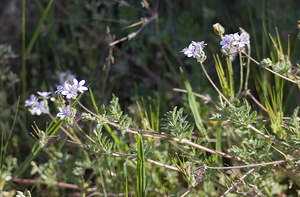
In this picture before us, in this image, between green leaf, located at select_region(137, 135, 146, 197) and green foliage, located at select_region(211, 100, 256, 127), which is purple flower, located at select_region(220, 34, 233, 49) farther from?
green leaf, located at select_region(137, 135, 146, 197)

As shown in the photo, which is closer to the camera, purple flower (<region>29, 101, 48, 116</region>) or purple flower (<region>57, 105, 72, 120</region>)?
purple flower (<region>57, 105, 72, 120</region>)

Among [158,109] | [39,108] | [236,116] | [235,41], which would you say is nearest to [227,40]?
[235,41]

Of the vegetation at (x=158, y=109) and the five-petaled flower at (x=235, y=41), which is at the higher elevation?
the five-petaled flower at (x=235, y=41)

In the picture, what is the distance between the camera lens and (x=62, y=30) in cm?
304

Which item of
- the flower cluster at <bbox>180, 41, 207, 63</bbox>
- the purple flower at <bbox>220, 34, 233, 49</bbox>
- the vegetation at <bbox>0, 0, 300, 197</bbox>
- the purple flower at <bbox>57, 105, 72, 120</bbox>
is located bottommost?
the vegetation at <bbox>0, 0, 300, 197</bbox>

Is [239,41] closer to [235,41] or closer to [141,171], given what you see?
[235,41]

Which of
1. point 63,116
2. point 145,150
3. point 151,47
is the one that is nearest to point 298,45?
point 151,47

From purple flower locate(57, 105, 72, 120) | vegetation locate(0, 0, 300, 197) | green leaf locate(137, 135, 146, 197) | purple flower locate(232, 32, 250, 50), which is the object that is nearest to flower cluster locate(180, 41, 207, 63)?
vegetation locate(0, 0, 300, 197)

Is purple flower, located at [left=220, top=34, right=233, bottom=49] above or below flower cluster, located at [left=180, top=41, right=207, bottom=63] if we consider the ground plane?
above

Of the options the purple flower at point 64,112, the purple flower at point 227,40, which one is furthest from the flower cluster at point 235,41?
the purple flower at point 64,112

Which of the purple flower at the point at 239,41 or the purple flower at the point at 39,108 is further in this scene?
the purple flower at the point at 39,108

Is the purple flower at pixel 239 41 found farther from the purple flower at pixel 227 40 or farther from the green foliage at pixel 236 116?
the green foliage at pixel 236 116

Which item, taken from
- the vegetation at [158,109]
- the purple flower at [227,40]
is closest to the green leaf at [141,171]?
the vegetation at [158,109]

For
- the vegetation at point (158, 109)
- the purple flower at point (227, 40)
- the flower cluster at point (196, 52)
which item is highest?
the purple flower at point (227, 40)
